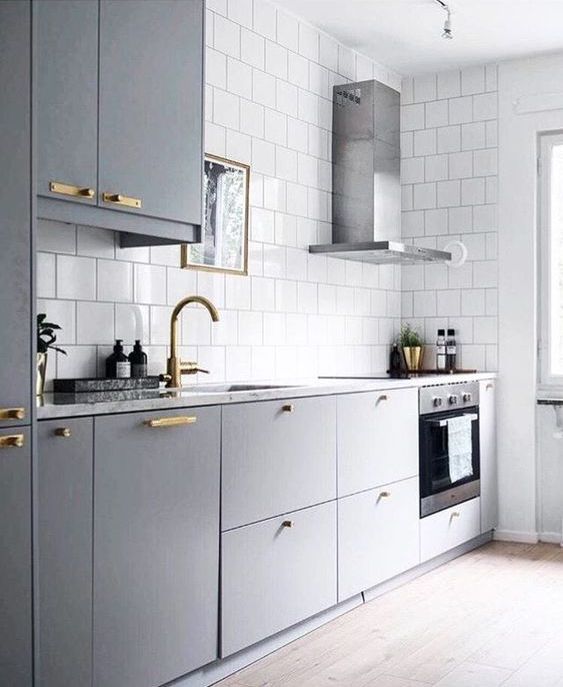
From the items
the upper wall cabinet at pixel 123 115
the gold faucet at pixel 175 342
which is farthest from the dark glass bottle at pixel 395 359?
the upper wall cabinet at pixel 123 115

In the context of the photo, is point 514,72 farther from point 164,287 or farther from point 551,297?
point 164,287

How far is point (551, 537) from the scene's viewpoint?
5160mm

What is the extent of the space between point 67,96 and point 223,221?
4.42 feet

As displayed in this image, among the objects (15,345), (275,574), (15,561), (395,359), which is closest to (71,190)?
(15,345)

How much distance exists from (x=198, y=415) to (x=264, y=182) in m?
1.71

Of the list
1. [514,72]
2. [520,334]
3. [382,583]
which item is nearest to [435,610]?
[382,583]

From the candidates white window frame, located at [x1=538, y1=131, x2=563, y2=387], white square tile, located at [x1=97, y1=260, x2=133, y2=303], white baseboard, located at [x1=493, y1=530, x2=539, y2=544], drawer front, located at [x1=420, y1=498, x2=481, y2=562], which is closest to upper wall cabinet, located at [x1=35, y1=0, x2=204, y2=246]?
white square tile, located at [x1=97, y1=260, x2=133, y2=303]

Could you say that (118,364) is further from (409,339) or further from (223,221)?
(409,339)

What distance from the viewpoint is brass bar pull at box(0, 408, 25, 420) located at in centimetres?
220

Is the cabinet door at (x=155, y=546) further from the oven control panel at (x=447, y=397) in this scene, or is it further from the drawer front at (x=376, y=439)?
the oven control panel at (x=447, y=397)

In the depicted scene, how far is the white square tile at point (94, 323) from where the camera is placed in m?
3.31

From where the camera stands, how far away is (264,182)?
433 centimetres

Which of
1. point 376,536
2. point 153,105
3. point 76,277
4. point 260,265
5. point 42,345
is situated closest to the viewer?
point 42,345

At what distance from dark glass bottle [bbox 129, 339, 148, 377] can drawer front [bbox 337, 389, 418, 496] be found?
0.80 m
